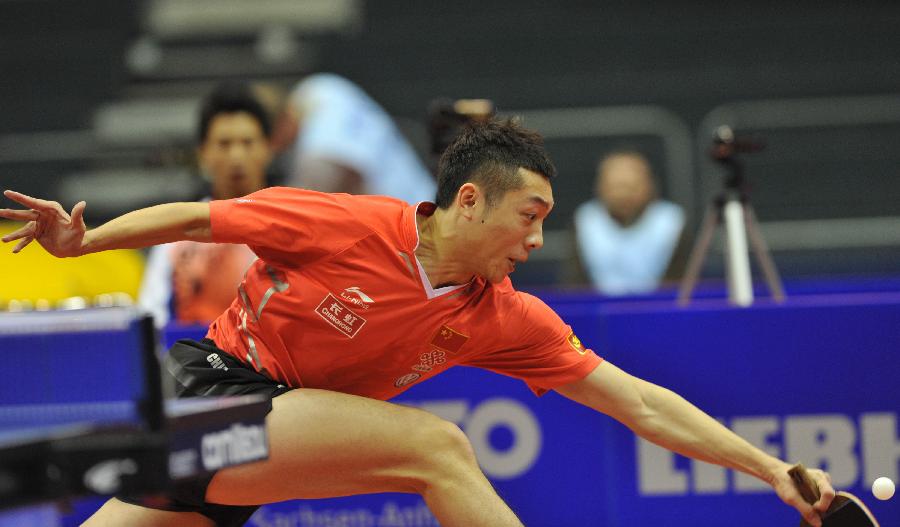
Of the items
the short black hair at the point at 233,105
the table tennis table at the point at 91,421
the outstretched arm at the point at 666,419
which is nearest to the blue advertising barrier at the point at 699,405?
the short black hair at the point at 233,105

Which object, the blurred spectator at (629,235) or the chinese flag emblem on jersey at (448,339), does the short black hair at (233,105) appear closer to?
the chinese flag emblem on jersey at (448,339)

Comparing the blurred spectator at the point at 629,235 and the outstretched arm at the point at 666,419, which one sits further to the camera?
the blurred spectator at the point at 629,235

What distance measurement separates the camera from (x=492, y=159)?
11.3ft

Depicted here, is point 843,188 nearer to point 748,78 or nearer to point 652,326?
point 748,78

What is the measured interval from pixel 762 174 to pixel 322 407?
667cm

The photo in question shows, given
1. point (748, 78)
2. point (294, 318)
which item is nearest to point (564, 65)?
point (748, 78)

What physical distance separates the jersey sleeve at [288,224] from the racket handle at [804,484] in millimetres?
1344

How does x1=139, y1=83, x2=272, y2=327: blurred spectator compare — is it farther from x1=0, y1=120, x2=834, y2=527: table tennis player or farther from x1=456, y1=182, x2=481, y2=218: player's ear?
x1=456, y1=182, x2=481, y2=218: player's ear

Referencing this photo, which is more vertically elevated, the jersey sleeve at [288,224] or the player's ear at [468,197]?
the player's ear at [468,197]

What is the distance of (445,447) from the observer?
330 cm

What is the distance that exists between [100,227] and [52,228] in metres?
0.18

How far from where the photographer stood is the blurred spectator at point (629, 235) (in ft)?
24.6

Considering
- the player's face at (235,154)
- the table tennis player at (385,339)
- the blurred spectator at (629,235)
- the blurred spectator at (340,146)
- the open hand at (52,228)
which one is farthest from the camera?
the blurred spectator at (629,235)

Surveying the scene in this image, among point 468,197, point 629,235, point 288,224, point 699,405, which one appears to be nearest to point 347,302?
point 288,224
